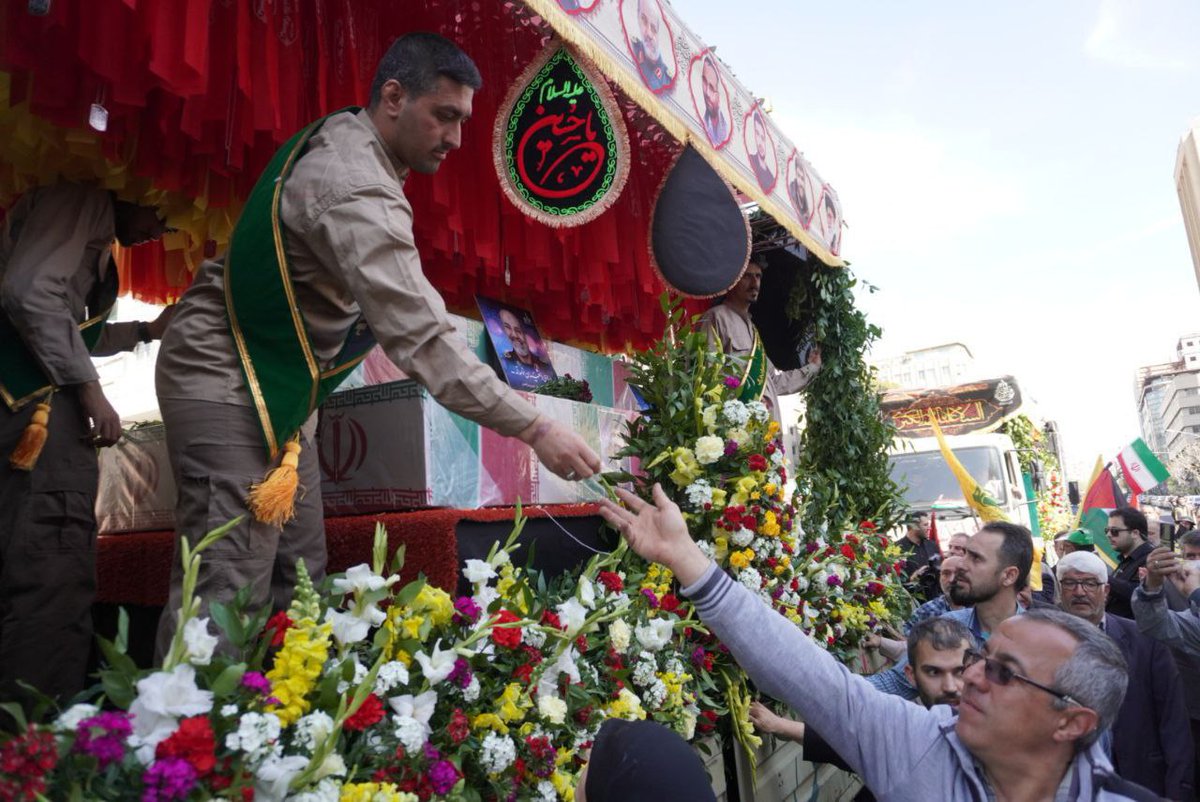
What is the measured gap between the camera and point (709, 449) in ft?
9.77

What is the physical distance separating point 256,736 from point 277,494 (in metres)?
0.71

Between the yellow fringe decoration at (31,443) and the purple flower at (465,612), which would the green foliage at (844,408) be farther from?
the yellow fringe decoration at (31,443)

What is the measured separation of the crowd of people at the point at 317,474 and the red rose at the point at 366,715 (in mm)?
287

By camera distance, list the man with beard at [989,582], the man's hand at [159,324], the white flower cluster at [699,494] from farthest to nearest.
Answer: the man with beard at [989,582], the white flower cluster at [699,494], the man's hand at [159,324]

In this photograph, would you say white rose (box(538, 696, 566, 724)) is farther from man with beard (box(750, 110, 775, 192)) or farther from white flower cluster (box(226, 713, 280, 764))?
man with beard (box(750, 110, 775, 192))

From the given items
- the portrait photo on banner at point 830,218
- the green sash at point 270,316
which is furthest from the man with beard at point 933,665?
the portrait photo on banner at point 830,218

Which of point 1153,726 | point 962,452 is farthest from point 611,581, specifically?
point 962,452

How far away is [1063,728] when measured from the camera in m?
1.47

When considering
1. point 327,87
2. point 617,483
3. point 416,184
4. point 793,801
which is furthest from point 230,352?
point 793,801

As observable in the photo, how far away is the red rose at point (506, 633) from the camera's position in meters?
1.71

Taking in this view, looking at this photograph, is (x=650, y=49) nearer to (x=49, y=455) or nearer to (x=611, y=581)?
(x=611, y=581)

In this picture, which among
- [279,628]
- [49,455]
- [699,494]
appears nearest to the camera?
[279,628]

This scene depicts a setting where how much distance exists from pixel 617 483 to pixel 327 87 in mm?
1975

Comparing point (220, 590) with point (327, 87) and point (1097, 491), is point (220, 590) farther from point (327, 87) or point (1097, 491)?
point (1097, 491)
